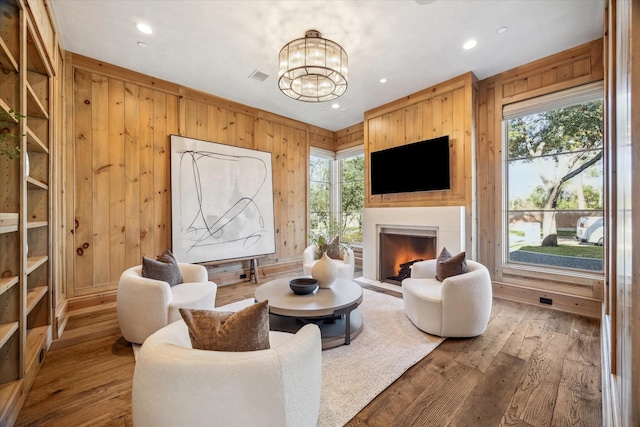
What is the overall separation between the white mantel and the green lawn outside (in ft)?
2.98

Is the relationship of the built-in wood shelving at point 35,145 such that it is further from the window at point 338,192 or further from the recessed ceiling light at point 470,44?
the recessed ceiling light at point 470,44

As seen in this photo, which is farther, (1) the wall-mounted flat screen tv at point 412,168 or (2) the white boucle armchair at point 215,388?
(1) the wall-mounted flat screen tv at point 412,168

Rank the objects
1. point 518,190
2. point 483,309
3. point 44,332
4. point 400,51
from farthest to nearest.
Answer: point 518,190, point 400,51, point 483,309, point 44,332

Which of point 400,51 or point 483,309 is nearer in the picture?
point 483,309

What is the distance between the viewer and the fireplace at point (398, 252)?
4.24m

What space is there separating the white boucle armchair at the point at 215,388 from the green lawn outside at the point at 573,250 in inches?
144

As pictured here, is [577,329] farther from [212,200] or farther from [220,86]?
→ [220,86]

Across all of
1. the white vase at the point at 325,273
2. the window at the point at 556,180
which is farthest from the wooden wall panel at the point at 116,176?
the window at the point at 556,180

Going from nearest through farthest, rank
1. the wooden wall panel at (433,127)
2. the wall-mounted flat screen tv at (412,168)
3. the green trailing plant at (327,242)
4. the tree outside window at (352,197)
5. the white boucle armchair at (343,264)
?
the green trailing plant at (327,242) → the wooden wall panel at (433,127) → the wall-mounted flat screen tv at (412,168) → the white boucle armchair at (343,264) → the tree outside window at (352,197)

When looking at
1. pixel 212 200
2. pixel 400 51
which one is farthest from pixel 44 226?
pixel 400 51

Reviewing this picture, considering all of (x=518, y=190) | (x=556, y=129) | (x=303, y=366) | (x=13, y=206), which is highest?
(x=556, y=129)

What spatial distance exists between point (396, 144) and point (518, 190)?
1.84 metres

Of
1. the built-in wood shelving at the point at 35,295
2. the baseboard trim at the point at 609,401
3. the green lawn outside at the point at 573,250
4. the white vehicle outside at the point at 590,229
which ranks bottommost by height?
the baseboard trim at the point at 609,401

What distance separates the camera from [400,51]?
3008 mm
